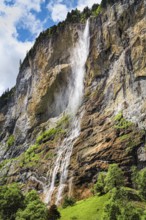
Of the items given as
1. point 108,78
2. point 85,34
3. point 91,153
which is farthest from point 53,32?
point 91,153

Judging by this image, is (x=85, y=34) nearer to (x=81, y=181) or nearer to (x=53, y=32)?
(x=53, y=32)

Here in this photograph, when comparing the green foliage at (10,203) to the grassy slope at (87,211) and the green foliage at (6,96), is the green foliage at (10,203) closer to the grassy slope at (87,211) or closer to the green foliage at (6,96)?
the grassy slope at (87,211)

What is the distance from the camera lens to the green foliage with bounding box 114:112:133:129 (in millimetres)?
68812

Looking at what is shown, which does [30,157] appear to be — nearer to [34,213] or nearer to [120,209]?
[34,213]

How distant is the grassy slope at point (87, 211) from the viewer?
46594 mm

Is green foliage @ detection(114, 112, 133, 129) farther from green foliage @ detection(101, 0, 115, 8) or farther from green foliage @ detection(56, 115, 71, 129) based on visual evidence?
green foliage @ detection(101, 0, 115, 8)

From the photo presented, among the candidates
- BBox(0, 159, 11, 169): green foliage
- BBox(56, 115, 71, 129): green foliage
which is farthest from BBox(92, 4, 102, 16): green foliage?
BBox(0, 159, 11, 169): green foliage

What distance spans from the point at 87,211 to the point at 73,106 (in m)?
46.2

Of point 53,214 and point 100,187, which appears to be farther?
point 100,187

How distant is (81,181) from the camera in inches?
2625

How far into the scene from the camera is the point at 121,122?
70.1 m

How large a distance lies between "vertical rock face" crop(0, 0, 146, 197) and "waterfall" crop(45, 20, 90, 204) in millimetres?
1957

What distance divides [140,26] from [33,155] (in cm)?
4074

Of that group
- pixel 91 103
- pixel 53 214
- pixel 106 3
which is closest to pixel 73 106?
pixel 91 103
